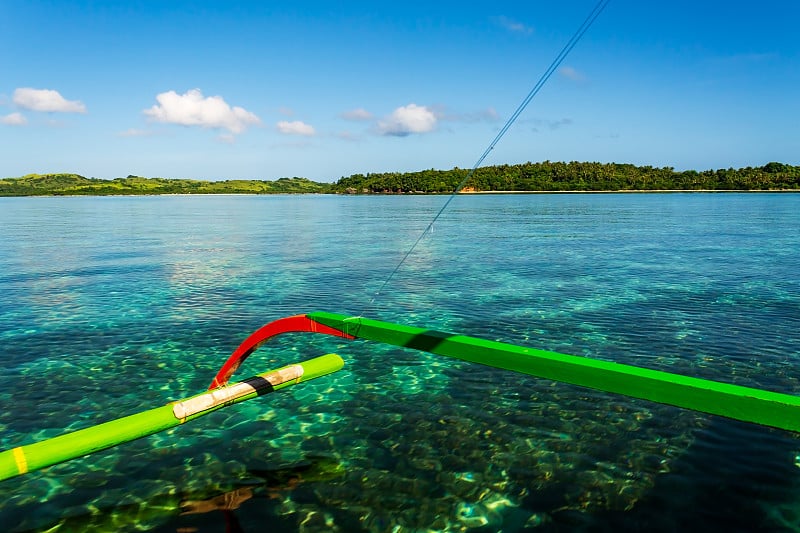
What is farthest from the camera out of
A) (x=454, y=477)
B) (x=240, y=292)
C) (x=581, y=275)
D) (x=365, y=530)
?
(x=581, y=275)

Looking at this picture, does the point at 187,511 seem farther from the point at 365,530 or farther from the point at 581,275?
the point at 581,275

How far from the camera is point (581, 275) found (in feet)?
84.3

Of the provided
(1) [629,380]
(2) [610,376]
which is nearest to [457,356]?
(2) [610,376]

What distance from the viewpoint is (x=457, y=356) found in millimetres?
7066

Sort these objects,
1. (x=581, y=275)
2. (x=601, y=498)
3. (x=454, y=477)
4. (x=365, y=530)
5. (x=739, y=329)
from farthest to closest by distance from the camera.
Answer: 1. (x=581, y=275)
2. (x=739, y=329)
3. (x=454, y=477)
4. (x=601, y=498)
5. (x=365, y=530)

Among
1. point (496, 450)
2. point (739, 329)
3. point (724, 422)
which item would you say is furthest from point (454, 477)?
point (739, 329)

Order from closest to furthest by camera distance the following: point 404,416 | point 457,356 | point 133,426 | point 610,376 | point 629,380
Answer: point 629,380
point 610,376
point 133,426
point 457,356
point 404,416

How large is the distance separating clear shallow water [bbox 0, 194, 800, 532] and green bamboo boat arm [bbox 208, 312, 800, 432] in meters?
1.98

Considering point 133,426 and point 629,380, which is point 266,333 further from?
point 629,380

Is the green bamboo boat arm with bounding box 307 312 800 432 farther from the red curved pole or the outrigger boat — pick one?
the red curved pole

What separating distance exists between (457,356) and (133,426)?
4233mm

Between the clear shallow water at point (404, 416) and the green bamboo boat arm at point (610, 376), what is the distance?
77.8 inches

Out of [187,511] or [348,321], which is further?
[348,321]

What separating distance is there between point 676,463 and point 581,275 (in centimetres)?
1867
